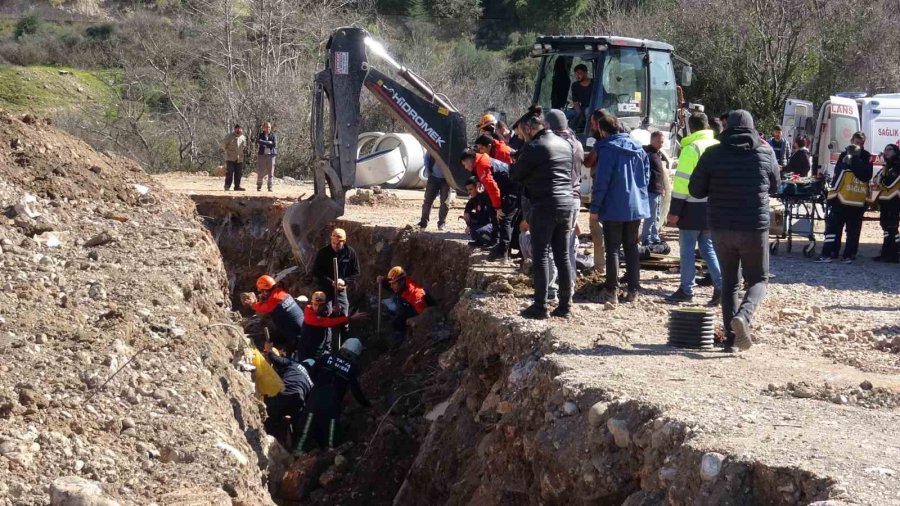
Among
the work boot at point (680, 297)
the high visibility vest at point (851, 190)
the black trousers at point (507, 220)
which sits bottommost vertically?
the work boot at point (680, 297)

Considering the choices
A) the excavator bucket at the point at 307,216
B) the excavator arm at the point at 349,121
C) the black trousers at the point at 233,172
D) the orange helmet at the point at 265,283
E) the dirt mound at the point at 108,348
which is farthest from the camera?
the black trousers at the point at 233,172

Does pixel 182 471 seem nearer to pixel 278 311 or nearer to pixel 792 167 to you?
pixel 278 311

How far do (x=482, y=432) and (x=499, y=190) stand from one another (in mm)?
3333

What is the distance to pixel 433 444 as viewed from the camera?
1022 centimetres

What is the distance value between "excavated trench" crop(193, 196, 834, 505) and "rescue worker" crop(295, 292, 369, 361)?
0.74 m

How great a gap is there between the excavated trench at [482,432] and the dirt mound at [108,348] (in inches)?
57.2

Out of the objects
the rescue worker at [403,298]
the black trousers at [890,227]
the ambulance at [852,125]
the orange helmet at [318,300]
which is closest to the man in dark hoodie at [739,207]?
the rescue worker at [403,298]

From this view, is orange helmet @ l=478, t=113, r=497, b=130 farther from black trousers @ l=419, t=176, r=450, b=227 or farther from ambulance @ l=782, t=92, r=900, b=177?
ambulance @ l=782, t=92, r=900, b=177

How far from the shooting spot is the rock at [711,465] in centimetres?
565

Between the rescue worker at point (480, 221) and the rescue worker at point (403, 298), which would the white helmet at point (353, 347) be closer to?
the rescue worker at point (403, 298)

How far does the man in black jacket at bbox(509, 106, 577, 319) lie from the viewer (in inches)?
360

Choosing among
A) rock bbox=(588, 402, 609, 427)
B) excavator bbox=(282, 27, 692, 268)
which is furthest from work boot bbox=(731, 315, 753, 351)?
excavator bbox=(282, 27, 692, 268)

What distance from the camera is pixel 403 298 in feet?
46.7

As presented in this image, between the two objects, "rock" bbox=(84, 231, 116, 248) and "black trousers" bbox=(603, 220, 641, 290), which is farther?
"rock" bbox=(84, 231, 116, 248)
